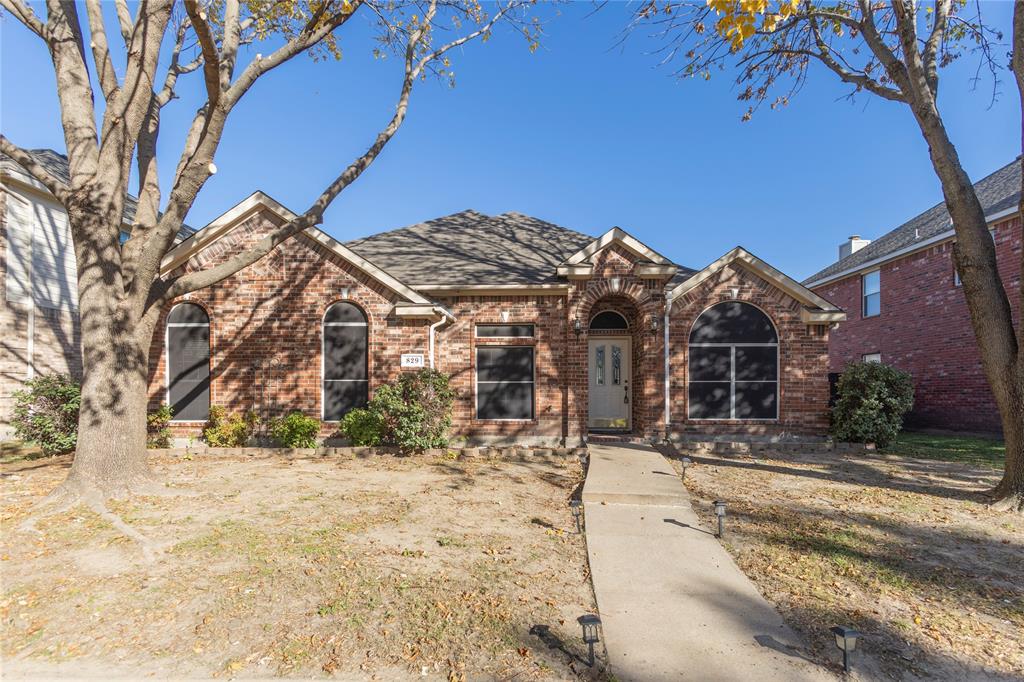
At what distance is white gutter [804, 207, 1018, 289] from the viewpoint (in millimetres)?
13613

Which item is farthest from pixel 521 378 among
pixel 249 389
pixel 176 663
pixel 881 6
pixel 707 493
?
pixel 881 6

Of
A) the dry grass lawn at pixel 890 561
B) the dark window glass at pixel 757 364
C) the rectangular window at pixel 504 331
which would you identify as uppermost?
the rectangular window at pixel 504 331

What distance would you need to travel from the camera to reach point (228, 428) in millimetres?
10508

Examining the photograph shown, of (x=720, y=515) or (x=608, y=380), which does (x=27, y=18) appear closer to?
(x=720, y=515)

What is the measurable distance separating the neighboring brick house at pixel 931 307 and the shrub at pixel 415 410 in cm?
1452

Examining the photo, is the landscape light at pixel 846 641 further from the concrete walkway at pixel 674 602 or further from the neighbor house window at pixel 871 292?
the neighbor house window at pixel 871 292

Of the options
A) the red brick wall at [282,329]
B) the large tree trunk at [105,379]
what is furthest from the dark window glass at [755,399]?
the large tree trunk at [105,379]

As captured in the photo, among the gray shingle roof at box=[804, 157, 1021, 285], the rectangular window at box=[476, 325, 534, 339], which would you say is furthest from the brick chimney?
the rectangular window at box=[476, 325, 534, 339]

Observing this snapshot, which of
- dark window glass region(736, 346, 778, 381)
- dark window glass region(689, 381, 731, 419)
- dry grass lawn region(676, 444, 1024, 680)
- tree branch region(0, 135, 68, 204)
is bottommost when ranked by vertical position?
dry grass lawn region(676, 444, 1024, 680)

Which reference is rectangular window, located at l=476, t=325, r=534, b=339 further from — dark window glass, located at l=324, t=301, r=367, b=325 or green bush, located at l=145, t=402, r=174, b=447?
green bush, located at l=145, t=402, r=174, b=447

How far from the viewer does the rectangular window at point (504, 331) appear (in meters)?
11.8

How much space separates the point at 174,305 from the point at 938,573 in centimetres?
1415

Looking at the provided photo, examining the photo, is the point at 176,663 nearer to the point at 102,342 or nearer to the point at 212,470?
the point at 102,342

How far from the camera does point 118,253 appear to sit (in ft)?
23.2
